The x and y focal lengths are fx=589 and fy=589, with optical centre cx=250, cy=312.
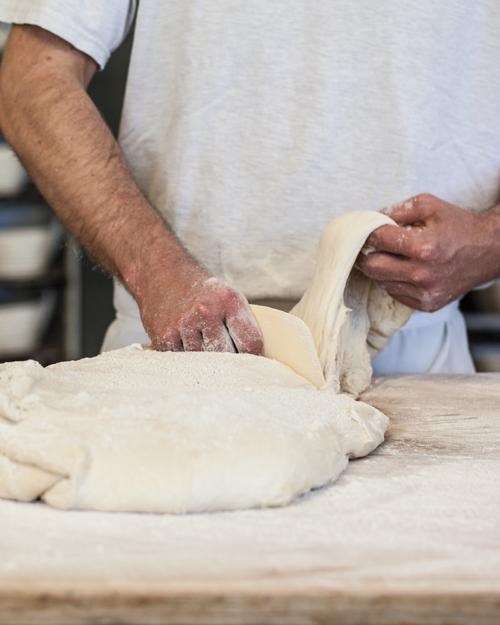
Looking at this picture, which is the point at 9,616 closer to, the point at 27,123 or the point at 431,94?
Result: the point at 27,123

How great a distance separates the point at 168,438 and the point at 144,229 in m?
0.64

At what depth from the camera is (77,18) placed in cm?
136

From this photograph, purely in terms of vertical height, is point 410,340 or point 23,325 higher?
point 410,340

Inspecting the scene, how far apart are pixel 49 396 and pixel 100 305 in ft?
5.55

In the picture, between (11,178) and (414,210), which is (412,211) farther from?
(11,178)

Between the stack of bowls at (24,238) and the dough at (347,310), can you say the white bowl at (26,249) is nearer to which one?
the stack of bowls at (24,238)

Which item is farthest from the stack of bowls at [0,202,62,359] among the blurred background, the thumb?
the thumb

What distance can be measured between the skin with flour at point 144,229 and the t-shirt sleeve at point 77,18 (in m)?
0.04

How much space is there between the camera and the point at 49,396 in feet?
2.71

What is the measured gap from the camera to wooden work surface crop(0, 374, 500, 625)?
507mm

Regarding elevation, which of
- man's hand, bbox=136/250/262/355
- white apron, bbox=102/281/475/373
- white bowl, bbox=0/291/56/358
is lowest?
white bowl, bbox=0/291/56/358

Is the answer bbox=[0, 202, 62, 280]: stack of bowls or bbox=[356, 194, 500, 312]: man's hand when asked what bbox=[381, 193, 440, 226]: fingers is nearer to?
bbox=[356, 194, 500, 312]: man's hand

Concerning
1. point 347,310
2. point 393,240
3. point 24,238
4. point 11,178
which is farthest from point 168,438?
point 11,178

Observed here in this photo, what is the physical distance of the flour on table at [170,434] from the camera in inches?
26.8
